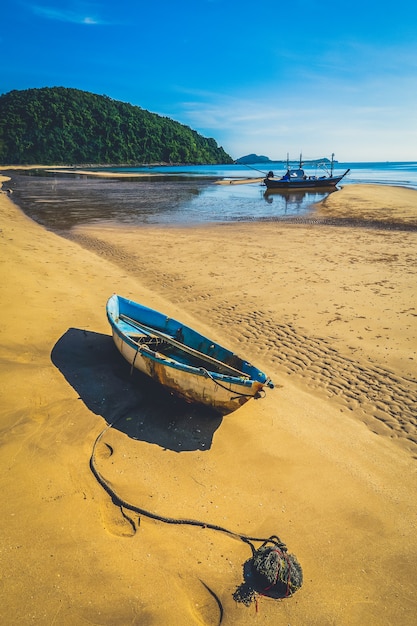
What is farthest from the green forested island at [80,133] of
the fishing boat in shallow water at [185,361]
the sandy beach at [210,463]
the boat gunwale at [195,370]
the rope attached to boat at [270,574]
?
the rope attached to boat at [270,574]

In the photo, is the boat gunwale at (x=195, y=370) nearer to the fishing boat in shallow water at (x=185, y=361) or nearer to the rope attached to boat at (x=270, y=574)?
the fishing boat in shallow water at (x=185, y=361)

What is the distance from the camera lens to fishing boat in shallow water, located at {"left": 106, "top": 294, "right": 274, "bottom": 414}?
4637 millimetres

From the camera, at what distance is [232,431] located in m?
5.05

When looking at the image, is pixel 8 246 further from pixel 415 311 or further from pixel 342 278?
pixel 415 311

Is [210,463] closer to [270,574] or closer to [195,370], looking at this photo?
[195,370]

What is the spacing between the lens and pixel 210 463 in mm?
4488

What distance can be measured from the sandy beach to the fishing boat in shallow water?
560 millimetres

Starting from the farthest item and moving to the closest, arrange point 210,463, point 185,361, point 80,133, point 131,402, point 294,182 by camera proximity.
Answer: point 80,133
point 294,182
point 185,361
point 131,402
point 210,463

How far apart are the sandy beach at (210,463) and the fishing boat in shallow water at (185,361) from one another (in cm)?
56

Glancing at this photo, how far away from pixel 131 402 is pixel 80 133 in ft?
418

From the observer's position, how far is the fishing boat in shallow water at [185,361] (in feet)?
15.2

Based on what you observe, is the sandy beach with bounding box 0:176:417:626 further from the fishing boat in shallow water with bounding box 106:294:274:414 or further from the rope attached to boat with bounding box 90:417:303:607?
the fishing boat in shallow water with bounding box 106:294:274:414

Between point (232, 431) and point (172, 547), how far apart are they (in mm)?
1901

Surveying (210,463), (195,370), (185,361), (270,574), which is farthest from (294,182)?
(270,574)
